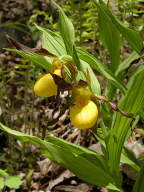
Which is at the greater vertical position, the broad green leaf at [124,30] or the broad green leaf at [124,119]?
the broad green leaf at [124,30]

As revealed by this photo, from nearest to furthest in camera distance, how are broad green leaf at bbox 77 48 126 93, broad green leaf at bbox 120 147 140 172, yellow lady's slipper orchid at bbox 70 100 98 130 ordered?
yellow lady's slipper orchid at bbox 70 100 98 130 < broad green leaf at bbox 77 48 126 93 < broad green leaf at bbox 120 147 140 172

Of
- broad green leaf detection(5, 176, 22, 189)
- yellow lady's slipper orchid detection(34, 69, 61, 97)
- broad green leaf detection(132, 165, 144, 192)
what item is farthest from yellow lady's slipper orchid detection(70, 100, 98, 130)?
broad green leaf detection(5, 176, 22, 189)

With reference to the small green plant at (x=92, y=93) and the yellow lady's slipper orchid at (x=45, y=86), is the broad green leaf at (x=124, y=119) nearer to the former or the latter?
the small green plant at (x=92, y=93)

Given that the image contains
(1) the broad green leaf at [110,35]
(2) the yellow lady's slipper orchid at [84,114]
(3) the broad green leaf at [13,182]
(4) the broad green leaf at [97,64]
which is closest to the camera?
(2) the yellow lady's slipper orchid at [84,114]

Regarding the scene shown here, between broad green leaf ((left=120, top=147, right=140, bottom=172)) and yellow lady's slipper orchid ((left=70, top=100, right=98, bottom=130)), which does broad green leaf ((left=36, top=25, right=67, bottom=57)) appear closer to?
yellow lady's slipper orchid ((left=70, top=100, right=98, bottom=130))

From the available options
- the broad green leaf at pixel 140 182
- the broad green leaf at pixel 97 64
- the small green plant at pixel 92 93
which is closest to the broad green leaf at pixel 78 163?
the small green plant at pixel 92 93

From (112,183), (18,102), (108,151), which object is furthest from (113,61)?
(18,102)
